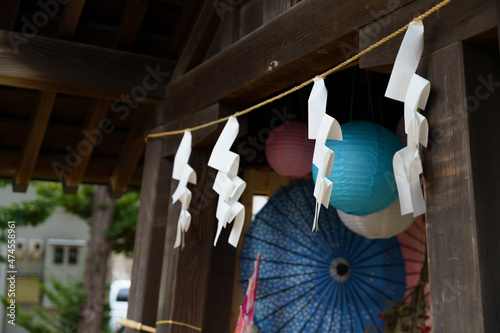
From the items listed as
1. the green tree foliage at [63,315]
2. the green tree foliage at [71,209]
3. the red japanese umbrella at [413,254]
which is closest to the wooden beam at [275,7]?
the red japanese umbrella at [413,254]

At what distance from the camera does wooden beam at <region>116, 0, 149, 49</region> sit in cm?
256

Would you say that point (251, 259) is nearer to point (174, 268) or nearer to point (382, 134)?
point (174, 268)

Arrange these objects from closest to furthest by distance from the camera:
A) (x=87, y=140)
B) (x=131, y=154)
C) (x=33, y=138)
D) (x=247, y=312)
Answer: (x=247, y=312) → (x=33, y=138) → (x=87, y=140) → (x=131, y=154)

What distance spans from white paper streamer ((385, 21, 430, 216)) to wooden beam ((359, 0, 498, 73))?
5 cm

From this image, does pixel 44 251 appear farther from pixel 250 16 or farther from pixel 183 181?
pixel 250 16

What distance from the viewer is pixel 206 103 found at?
91.7 inches

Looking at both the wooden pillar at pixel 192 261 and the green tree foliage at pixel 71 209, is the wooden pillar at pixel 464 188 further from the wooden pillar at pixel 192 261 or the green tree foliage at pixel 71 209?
the green tree foliage at pixel 71 209

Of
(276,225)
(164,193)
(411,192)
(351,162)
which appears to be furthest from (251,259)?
(411,192)

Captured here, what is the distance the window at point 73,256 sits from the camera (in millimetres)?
12366

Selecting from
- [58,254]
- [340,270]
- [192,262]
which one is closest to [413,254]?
[340,270]

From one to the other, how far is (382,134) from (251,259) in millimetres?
1317

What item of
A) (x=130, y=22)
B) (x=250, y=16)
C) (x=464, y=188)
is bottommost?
(x=464, y=188)

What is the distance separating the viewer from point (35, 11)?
8.75 feet

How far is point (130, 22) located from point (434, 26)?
1.78m
